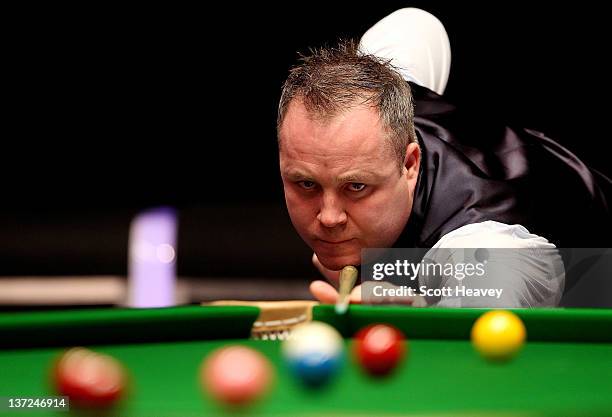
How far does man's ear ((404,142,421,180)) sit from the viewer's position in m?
2.89

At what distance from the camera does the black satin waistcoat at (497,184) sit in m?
2.89

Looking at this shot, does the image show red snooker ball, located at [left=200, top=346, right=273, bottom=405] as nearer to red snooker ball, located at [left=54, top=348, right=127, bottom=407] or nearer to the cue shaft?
red snooker ball, located at [left=54, top=348, right=127, bottom=407]

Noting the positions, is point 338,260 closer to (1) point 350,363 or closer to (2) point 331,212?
(2) point 331,212

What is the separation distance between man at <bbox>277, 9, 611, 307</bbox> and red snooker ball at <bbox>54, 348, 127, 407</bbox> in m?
1.35

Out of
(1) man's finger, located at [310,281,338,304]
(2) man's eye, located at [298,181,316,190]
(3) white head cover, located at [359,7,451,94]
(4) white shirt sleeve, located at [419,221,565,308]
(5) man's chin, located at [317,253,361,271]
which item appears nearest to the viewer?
(1) man's finger, located at [310,281,338,304]

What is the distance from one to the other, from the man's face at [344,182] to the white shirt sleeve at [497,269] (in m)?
0.23

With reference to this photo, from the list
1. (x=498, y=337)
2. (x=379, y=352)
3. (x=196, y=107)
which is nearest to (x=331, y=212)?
(x=498, y=337)

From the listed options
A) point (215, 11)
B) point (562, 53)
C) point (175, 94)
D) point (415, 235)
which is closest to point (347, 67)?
point (415, 235)

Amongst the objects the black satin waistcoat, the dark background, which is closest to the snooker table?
the black satin waistcoat

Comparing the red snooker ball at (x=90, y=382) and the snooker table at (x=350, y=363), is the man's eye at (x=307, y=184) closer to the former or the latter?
the snooker table at (x=350, y=363)

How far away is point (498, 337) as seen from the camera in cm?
173

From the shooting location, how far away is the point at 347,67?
2.83m

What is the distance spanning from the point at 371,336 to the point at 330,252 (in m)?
1.38

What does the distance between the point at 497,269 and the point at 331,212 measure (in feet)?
1.96
